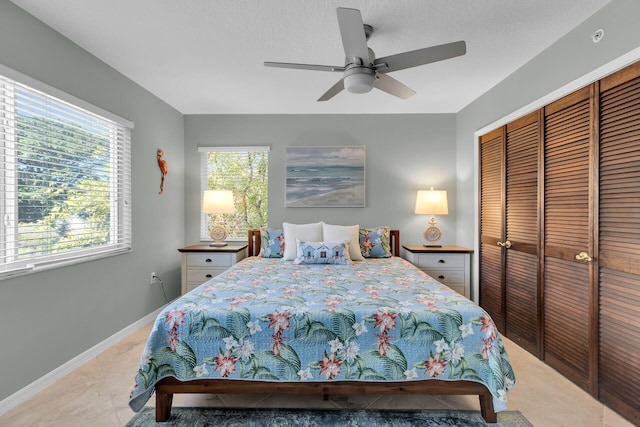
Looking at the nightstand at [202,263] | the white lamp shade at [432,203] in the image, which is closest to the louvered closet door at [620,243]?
the white lamp shade at [432,203]

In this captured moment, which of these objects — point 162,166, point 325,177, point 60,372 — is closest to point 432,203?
point 325,177

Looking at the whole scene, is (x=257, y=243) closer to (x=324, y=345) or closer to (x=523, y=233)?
(x=324, y=345)

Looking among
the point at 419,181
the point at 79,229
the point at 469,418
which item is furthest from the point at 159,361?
the point at 419,181

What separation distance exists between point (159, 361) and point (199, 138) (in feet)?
10.2

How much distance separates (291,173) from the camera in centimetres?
395

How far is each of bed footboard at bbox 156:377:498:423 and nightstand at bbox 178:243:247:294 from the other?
1.84 metres

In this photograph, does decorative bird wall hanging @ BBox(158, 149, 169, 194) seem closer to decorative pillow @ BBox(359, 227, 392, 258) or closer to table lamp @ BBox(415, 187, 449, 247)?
decorative pillow @ BBox(359, 227, 392, 258)

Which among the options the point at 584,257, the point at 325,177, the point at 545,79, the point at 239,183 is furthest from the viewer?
the point at 239,183

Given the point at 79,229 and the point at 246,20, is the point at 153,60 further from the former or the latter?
the point at 79,229

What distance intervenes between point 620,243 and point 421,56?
166 centimetres

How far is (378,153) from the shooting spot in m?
3.96

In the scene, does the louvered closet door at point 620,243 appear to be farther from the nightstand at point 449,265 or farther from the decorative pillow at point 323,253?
the decorative pillow at point 323,253

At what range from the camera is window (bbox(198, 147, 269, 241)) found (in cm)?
402

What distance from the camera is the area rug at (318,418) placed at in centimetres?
168
